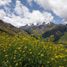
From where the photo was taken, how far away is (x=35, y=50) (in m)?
10.6

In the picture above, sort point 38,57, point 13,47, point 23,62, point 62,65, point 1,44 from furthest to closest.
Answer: point 1,44 → point 13,47 → point 23,62 → point 38,57 → point 62,65

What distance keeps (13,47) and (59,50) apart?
2.65 metres

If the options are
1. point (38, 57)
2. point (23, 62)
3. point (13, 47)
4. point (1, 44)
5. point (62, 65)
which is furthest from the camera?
point (1, 44)

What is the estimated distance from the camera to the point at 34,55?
10305 millimetres

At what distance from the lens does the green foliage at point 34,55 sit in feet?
31.8

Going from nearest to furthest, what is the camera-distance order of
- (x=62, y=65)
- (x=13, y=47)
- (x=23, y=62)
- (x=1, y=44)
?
(x=62, y=65) → (x=23, y=62) → (x=13, y=47) → (x=1, y=44)

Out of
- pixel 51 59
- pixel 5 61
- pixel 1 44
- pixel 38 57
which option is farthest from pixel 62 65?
pixel 1 44

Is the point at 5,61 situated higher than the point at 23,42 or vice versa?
the point at 23,42

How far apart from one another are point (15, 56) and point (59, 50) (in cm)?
212

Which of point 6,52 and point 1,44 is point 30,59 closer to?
point 6,52

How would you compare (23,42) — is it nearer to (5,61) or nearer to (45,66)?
(5,61)

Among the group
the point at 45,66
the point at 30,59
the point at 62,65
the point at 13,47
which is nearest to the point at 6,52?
the point at 13,47

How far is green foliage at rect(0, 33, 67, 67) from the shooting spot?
381 inches

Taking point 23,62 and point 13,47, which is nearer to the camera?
point 23,62
